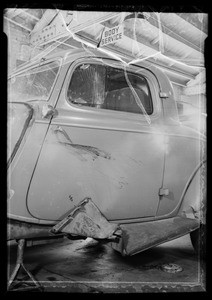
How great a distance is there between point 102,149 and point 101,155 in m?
0.05

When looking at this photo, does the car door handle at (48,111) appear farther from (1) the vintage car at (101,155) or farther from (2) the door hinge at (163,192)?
(2) the door hinge at (163,192)

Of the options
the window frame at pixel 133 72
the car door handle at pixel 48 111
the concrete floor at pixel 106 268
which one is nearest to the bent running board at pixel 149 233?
the concrete floor at pixel 106 268

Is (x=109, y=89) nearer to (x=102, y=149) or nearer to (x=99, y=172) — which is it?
(x=102, y=149)

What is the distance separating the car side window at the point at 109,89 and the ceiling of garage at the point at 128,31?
0.18 m

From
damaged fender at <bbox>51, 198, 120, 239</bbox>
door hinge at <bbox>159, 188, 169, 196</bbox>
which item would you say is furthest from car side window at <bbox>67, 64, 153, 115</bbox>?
damaged fender at <bbox>51, 198, 120, 239</bbox>

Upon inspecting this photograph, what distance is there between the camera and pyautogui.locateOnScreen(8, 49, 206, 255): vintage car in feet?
6.79

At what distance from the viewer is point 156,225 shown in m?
2.41

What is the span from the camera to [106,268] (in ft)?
7.42

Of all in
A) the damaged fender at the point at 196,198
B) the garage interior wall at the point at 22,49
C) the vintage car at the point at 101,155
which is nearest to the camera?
the vintage car at the point at 101,155

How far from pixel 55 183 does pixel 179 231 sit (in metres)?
1.12

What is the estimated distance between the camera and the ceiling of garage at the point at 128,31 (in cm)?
223

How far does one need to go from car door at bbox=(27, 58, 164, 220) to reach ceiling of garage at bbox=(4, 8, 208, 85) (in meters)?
0.19

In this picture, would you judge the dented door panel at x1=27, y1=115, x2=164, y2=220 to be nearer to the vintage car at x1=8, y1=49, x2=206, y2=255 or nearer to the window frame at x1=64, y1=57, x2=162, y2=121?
the vintage car at x1=8, y1=49, x2=206, y2=255

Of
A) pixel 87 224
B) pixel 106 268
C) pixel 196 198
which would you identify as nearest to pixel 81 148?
pixel 87 224
